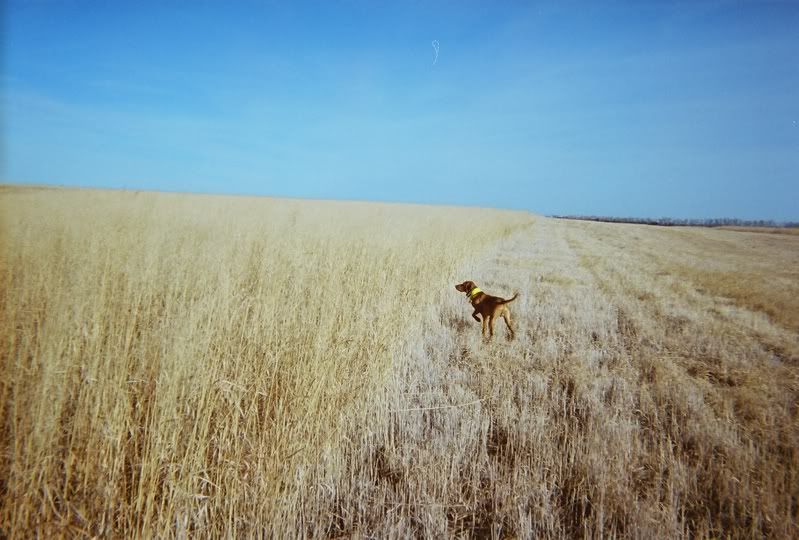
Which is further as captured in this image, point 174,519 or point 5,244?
point 5,244

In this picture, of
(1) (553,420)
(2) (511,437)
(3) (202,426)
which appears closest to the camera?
(3) (202,426)

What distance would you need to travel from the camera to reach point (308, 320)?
275cm

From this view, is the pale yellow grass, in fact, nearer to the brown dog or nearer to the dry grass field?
the dry grass field

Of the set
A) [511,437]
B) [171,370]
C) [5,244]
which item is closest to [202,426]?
[171,370]

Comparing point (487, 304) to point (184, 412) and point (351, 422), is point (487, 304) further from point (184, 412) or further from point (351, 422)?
point (184, 412)

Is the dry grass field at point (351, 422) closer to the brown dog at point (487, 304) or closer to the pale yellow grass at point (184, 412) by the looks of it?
the pale yellow grass at point (184, 412)

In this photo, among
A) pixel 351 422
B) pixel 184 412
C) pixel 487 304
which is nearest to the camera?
pixel 184 412

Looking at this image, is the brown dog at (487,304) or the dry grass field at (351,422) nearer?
the dry grass field at (351,422)

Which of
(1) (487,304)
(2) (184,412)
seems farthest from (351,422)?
(1) (487,304)

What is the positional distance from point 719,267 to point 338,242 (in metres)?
11.4

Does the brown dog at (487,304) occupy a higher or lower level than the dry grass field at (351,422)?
higher

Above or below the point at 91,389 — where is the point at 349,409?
below

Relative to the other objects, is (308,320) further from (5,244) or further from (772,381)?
(5,244)

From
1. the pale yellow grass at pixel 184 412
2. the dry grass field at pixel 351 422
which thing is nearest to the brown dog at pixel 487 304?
the dry grass field at pixel 351 422
